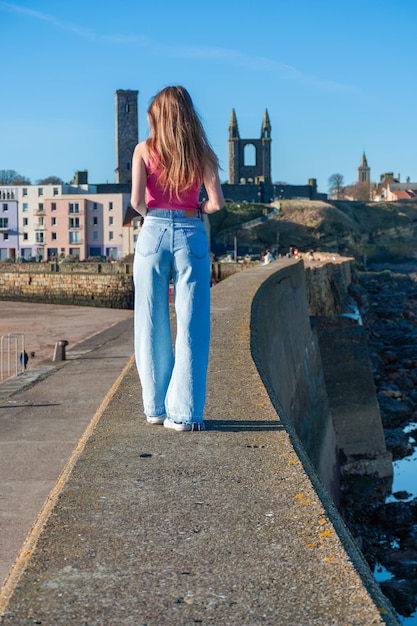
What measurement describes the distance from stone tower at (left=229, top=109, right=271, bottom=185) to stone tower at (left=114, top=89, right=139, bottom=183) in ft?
86.9

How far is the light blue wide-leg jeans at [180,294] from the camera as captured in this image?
16.4ft

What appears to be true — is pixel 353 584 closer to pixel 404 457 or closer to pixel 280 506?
pixel 280 506

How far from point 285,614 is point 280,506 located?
3.45ft

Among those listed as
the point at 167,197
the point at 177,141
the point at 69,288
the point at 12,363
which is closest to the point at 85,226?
the point at 69,288

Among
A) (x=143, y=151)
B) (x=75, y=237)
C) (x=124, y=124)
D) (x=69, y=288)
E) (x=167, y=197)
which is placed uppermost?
(x=124, y=124)

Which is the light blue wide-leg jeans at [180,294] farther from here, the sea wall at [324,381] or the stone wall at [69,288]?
the stone wall at [69,288]

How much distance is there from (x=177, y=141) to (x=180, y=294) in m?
0.81

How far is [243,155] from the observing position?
133625mm

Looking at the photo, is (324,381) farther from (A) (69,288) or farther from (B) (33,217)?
(B) (33,217)

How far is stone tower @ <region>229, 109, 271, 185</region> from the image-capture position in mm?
130500

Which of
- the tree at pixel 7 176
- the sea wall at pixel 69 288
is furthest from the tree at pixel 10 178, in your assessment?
the sea wall at pixel 69 288

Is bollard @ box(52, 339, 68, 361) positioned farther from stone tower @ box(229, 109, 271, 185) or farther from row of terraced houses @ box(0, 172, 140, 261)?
stone tower @ box(229, 109, 271, 185)

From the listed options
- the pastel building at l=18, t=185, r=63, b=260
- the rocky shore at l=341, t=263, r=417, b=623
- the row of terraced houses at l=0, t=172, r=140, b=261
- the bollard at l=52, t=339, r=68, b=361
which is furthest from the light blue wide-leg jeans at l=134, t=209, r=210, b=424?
the pastel building at l=18, t=185, r=63, b=260

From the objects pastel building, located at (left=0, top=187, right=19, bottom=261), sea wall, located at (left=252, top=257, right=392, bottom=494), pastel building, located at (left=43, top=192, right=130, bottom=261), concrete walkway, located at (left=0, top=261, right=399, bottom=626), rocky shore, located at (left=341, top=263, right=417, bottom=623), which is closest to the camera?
concrete walkway, located at (left=0, top=261, right=399, bottom=626)
